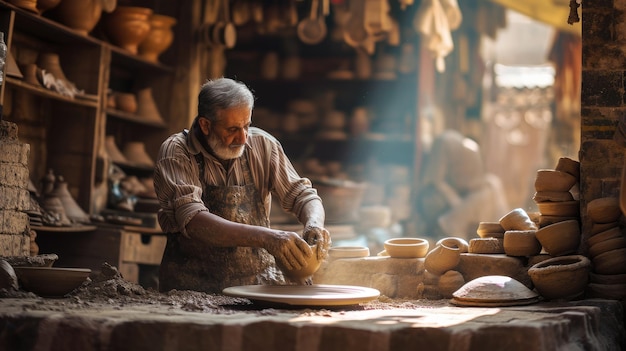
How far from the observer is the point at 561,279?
4.70 meters

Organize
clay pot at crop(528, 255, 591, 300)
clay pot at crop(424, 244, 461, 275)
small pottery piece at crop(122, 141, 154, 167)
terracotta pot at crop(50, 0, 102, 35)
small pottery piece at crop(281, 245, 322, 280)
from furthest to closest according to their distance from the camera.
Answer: small pottery piece at crop(122, 141, 154, 167), terracotta pot at crop(50, 0, 102, 35), clay pot at crop(424, 244, 461, 275), clay pot at crop(528, 255, 591, 300), small pottery piece at crop(281, 245, 322, 280)

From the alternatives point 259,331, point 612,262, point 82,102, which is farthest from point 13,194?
point 612,262

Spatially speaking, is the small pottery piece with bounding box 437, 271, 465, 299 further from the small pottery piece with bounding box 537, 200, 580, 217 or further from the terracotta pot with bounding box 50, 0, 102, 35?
the terracotta pot with bounding box 50, 0, 102, 35

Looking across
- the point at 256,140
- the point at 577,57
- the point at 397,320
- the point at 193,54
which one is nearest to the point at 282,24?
the point at 193,54

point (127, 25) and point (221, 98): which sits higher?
point (127, 25)

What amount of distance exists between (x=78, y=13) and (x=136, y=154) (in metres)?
1.65

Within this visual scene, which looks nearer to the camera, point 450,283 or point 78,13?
point 450,283

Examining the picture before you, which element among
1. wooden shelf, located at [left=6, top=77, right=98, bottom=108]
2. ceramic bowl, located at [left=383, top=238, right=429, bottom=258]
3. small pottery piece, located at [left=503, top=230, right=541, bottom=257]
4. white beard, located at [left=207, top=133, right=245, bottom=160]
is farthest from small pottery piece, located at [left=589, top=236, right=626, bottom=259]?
wooden shelf, located at [left=6, top=77, right=98, bottom=108]

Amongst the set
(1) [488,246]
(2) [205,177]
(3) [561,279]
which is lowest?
(3) [561,279]

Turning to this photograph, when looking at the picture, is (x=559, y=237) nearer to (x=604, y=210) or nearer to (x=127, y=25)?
(x=604, y=210)

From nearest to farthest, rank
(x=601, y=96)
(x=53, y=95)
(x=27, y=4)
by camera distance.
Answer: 1. (x=601, y=96)
2. (x=27, y=4)
3. (x=53, y=95)

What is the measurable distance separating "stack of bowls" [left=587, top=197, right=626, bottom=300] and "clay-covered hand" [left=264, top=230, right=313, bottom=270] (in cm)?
163

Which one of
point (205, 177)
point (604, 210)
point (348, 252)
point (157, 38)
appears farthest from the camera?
point (157, 38)

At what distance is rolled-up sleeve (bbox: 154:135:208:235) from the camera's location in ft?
15.4
